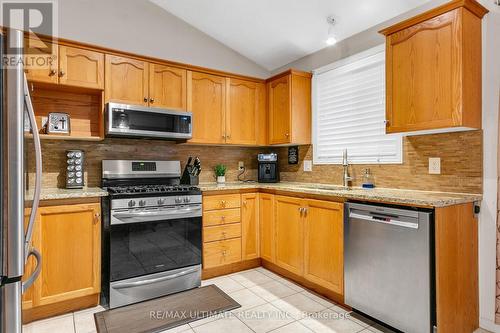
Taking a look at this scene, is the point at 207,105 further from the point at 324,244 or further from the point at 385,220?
the point at 385,220

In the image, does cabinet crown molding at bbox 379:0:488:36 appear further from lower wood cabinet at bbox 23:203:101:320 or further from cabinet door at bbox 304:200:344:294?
lower wood cabinet at bbox 23:203:101:320

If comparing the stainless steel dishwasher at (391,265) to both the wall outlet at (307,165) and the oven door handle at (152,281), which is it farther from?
the oven door handle at (152,281)

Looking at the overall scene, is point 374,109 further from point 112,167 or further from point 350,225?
point 112,167

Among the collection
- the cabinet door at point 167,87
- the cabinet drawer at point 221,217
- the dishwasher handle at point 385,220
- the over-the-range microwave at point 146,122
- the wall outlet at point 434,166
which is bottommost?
the cabinet drawer at point 221,217

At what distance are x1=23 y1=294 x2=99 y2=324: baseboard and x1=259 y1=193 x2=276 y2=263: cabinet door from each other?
165cm

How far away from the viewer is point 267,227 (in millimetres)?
3275

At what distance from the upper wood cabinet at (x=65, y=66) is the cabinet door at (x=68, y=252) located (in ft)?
3.71

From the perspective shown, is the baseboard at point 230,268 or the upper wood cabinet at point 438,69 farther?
the baseboard at point 230,268

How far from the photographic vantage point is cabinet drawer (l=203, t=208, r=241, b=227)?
3.03 m

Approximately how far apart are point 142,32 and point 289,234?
2.68 m

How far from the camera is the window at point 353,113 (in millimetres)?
2809

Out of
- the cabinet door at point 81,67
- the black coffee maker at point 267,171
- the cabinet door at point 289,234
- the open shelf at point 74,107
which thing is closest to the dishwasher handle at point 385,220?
the cabinet door at point 289,234

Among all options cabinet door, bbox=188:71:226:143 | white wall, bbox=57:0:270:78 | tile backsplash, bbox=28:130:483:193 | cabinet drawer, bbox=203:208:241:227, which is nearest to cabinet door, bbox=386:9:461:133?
tile backsplash, bbox=28:130:483:193

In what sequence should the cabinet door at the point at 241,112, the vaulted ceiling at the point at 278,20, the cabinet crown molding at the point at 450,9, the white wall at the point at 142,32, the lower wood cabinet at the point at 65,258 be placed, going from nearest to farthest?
the cabinet crown molding at the point at 450,9
the lower wood cabinet at the point at 65,258
the vaulted ceiling at the point at 278,20
the white wall at the point at 142,32
the cabinet door at the point at 241,112
